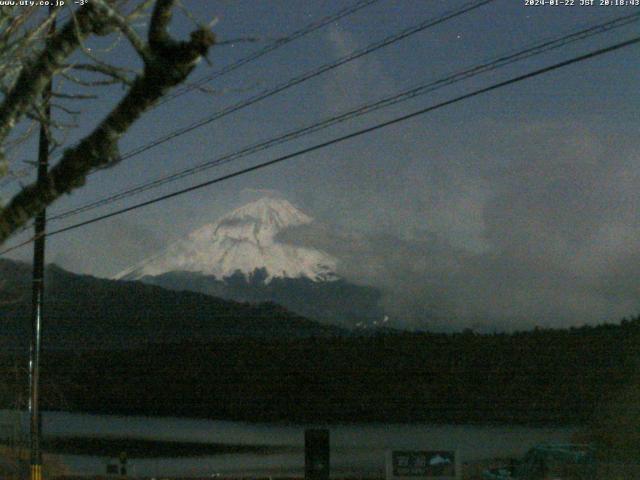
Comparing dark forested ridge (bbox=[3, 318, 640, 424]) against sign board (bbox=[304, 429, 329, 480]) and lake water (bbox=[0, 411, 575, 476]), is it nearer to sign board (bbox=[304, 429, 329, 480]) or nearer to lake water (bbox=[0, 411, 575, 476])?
lake water (bbox=[0, 411, 575, 476])

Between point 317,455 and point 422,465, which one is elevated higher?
point 317,455

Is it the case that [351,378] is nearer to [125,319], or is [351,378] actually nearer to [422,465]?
[125,319]

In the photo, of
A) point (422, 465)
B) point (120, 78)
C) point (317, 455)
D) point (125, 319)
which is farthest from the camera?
point (125, 319)

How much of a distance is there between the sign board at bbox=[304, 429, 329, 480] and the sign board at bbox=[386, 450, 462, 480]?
1.33m

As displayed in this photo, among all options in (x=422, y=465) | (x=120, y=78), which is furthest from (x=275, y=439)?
(x=120, y=78)

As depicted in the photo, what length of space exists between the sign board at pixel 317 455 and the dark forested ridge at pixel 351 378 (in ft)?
89.1

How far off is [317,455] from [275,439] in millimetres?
40987

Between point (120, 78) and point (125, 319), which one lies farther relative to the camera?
point (125, 319)

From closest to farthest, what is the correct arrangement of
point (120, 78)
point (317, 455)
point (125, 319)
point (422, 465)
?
point (120, 78) → point (422, 465) → point (317, 455) → point (125, 319)

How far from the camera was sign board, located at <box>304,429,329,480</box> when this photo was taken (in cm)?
1961

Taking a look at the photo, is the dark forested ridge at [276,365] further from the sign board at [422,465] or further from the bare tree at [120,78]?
the bare tree at [120,78]

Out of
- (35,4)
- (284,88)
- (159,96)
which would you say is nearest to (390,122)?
(284,88)

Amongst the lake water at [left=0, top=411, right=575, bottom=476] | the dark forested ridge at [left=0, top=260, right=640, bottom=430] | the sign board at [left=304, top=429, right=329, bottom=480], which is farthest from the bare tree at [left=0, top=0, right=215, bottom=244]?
the dark forested ridge at [left=0, top=260, right=640, bottom=430]

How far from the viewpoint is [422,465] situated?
64.0 ft
